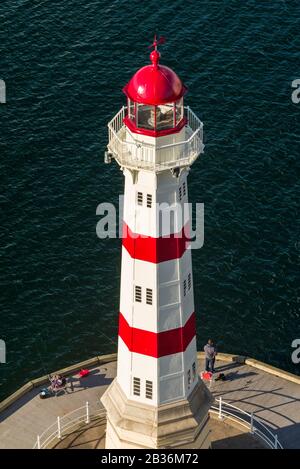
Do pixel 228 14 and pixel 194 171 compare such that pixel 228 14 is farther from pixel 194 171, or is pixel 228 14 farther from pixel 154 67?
pixel 154 67

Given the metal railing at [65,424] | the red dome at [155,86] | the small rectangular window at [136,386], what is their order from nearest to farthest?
the red dome at [155,86], the small rectangular window at [136,386], the metal railing at [65,424]

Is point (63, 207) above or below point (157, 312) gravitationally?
above

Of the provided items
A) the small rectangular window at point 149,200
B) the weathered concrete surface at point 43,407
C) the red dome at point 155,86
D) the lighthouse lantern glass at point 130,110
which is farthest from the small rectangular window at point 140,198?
the weathered concrete surface at point 43,407

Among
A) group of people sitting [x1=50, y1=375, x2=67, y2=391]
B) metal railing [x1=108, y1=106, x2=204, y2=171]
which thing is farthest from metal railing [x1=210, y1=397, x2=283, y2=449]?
metal railing [x1=108, y1=106, x2=204, y2=171]

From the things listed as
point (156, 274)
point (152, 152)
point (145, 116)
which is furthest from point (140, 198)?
point (156, 274)

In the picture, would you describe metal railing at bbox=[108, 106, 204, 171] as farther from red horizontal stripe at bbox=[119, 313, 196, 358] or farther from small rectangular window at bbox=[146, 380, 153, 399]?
small rectangular window at bbox=[146, 380, 153, 399]

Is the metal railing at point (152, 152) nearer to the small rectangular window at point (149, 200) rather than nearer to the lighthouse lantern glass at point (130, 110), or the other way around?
the lighthouse lantern glass at point (130, 110)
